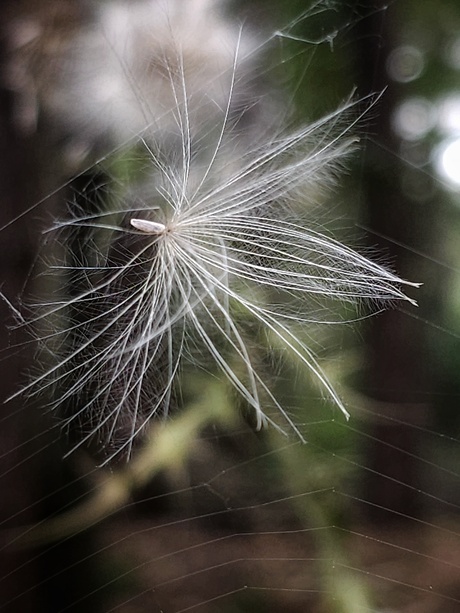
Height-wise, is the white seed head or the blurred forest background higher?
the white seed head

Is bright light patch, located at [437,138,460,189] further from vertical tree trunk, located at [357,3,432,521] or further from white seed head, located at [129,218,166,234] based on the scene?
white seed head, located at [129,218,166,234]

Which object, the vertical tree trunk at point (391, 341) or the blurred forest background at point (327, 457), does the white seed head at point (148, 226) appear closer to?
the blurred forest background at point (327, 457)

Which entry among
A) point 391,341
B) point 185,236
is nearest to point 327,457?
point 391,341

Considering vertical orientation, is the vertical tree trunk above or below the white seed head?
below

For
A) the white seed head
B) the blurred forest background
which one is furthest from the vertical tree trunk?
the white seed head

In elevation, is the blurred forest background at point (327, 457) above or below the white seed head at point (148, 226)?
below

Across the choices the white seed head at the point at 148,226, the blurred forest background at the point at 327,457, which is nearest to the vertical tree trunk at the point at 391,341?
the blurred forest background at the point at 327,457

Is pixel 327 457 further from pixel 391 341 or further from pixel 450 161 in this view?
pixel 450 161

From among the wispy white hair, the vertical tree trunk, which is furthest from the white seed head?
the vertical tree trunk
